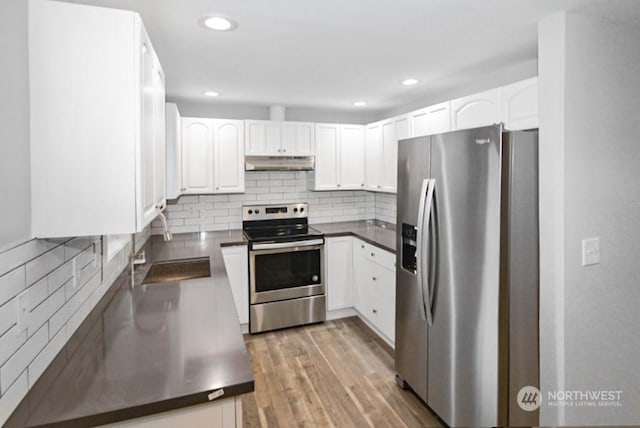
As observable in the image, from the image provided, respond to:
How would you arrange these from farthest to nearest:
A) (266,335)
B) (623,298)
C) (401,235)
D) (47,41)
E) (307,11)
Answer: (266,335) → (401,235) → (623,298) → (307,11) → (47,41)

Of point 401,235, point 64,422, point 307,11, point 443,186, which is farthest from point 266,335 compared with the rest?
point 307,11

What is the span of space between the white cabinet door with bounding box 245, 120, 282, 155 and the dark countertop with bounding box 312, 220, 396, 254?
103cm

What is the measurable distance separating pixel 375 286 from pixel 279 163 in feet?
5.33

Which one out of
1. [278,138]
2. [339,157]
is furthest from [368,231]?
[278,138]

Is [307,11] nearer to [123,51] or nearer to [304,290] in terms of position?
[123,51]

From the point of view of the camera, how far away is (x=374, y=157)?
3.90 meters

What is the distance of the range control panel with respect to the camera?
157 inches

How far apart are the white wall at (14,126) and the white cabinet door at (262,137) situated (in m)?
2.60

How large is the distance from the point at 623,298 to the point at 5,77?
9.22 ft

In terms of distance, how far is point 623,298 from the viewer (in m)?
1.90

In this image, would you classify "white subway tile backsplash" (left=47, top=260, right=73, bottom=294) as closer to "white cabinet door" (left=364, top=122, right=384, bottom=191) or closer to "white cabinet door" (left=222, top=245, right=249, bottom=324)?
"white cabinet door" (left=222, top=245, right=249, bottom=324)

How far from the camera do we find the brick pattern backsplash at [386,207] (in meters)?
4.13

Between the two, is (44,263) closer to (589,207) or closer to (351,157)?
(589,207)

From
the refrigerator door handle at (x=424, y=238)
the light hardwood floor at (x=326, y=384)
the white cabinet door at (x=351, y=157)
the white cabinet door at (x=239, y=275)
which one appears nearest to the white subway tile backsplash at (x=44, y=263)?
the light hardwood floor at (x=326, y=384)
